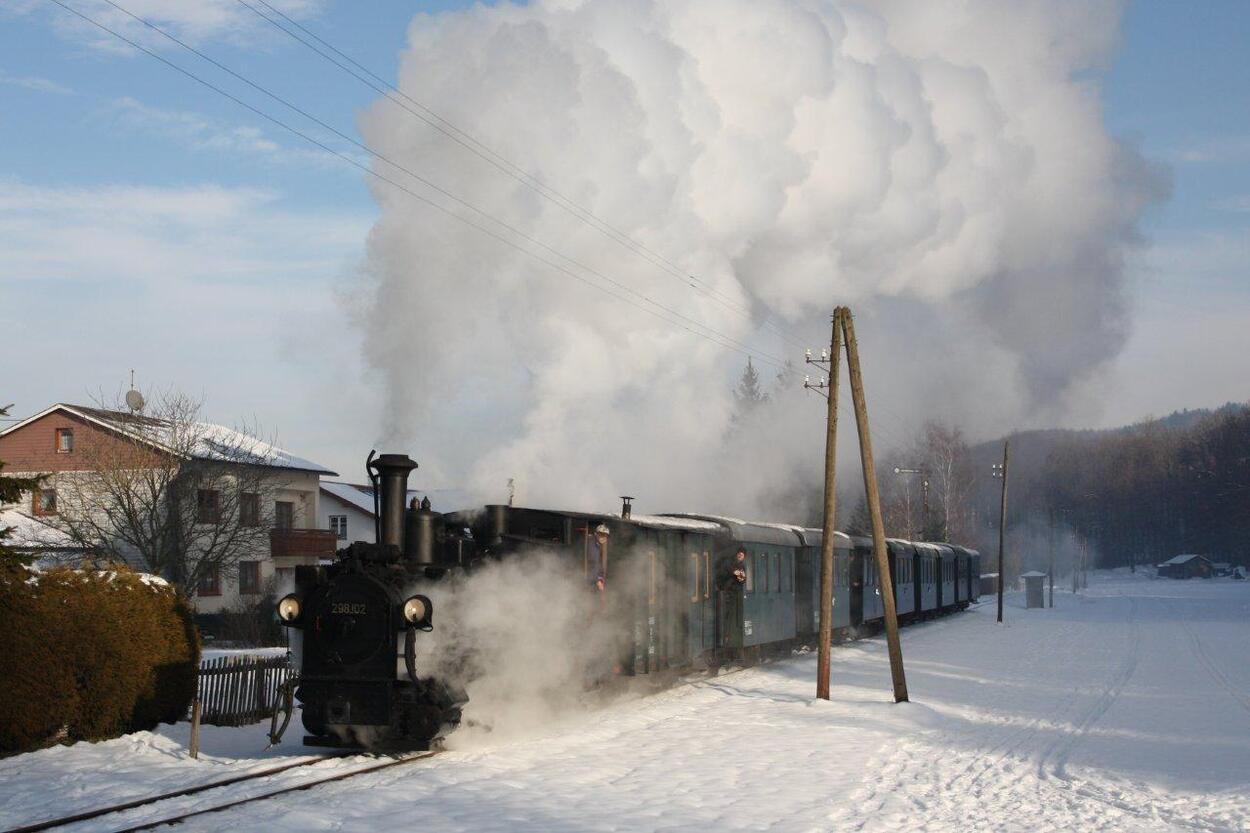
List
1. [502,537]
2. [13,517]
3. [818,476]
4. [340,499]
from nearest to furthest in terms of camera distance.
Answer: [502,537], [13,517], [340,499], [818,476]

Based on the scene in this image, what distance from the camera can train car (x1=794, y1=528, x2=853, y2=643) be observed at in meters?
28.0

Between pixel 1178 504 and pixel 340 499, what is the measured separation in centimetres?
10275

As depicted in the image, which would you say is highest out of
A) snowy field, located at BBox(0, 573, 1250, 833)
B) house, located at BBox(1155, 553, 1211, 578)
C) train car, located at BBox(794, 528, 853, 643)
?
train car, located at BBox(794, 528, 853, 643)

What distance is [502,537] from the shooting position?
13508mm

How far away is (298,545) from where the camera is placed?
4109 centimetres

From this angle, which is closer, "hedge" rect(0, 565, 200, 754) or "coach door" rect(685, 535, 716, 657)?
"hedge" rect(0, 565, 200, 754)

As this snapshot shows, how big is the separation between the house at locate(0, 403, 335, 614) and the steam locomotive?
10.3 metres

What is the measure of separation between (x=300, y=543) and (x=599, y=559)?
28.0 m

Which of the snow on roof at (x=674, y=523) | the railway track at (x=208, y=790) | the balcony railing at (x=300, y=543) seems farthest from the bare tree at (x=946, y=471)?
the railway track at (x=208, y=790)

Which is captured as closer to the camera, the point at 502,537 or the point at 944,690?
the point at 502,537

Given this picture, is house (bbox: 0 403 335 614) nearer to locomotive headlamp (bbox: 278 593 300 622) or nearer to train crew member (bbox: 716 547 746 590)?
train crew member (bbox: 716 547 746 590)

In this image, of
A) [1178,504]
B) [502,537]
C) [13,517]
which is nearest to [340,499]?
[13,517]

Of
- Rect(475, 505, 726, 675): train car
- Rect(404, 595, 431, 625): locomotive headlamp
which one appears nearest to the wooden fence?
Rect(475, 505, 726, 675): train car

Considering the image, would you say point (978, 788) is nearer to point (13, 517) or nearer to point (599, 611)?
point (599, 611)
